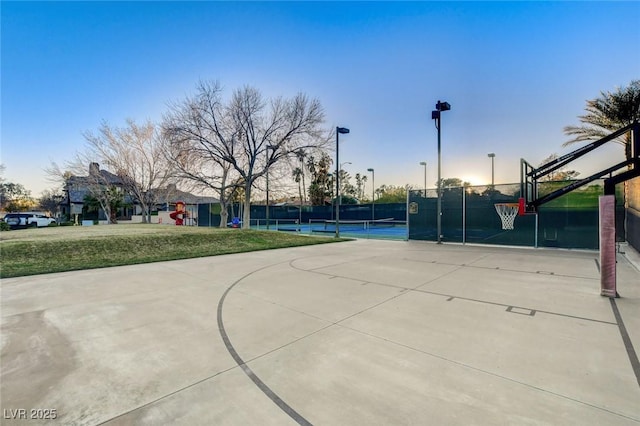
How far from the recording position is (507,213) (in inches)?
465

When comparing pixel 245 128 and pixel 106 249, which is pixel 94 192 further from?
pixel 106 249

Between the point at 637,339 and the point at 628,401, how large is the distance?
1733 millimetres

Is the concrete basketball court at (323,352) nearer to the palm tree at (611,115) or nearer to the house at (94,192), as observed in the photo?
the palm tree at (611,115)

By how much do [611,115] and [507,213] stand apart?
7.58m

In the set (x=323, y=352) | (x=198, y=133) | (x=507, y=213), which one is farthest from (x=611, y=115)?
(x=198, y=133)

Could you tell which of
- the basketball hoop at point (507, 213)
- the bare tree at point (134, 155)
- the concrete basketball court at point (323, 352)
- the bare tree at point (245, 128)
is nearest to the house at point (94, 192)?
the bare tree at point (134, 155)

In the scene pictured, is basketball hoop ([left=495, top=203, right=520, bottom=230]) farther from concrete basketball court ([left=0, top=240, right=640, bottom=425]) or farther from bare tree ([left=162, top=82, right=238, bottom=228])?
bare tree ([left=162, top=82, right=238, bottom=228])

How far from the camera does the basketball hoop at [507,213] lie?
11.6 m

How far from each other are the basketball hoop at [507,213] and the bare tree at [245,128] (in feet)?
38.1

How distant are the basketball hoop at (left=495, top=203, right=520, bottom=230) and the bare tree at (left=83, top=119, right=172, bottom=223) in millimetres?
24497

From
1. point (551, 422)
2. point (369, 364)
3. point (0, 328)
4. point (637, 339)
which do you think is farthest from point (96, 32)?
point (637, 339)

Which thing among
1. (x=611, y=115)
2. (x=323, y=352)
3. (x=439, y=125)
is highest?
(x=611, y=115)

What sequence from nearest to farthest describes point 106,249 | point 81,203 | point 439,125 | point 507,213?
1. point 106,249
2. point 507,213
3. point 439,125
4. point 81,203

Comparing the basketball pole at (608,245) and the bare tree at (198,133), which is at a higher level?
the bare tree at (198,133)
